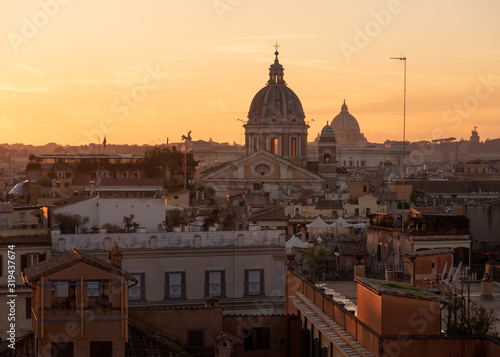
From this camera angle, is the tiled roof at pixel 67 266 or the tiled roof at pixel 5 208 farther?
the tiled roof at pixel 5 208

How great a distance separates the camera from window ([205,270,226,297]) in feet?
74.0

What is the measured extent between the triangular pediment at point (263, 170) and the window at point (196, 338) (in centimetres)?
6716

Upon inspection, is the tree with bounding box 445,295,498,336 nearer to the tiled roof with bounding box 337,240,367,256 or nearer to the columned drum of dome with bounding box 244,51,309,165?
the tiled roof with bounding box 337,240,367,256

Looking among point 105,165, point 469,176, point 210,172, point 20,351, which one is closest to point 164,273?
point 20,351

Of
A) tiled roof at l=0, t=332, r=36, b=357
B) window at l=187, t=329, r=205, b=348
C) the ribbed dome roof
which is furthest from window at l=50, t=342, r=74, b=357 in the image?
the ribbed dome roof

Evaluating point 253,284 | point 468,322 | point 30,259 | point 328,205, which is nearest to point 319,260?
point 253,284

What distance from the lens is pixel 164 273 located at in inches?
892

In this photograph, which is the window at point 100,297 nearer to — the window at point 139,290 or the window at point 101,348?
the window at point 101,348

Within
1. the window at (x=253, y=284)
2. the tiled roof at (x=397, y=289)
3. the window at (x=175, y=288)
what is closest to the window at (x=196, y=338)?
the tiled roof at (x=397, y=289)

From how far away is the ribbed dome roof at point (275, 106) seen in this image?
103 metres

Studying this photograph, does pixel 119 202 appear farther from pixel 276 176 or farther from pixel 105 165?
pixel 276 176

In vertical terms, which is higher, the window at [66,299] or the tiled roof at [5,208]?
the tiled roof at [5,208]

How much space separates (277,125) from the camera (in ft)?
337

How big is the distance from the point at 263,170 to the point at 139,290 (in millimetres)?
62611
